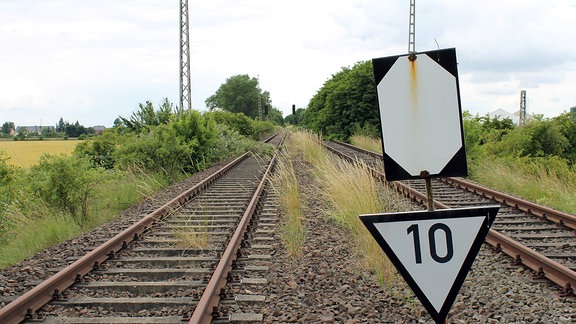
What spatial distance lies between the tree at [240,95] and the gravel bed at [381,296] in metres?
102

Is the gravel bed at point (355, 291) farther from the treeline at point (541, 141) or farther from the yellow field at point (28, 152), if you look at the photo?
the treeline at point (541, 141)

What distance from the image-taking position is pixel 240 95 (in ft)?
357

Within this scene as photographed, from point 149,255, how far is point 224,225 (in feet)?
5.86

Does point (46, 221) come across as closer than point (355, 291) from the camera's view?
No

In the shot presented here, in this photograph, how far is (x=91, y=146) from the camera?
64.4 ft

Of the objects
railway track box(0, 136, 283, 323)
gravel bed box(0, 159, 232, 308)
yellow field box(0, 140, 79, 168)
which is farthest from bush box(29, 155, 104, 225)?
railway track box(0, 136, 283, 323)

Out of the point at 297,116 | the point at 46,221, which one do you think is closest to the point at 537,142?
the point at 46,221

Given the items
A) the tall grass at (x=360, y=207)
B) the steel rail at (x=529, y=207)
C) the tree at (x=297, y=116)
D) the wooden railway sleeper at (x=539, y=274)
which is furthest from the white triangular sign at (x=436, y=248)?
the tree at (x=297, y=116)

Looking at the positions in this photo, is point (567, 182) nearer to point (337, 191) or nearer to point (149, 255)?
point (337, 191)

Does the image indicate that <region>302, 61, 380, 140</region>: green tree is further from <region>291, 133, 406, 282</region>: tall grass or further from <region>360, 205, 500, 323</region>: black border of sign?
<region>360, 205, 500, 323</region>: black border of sign

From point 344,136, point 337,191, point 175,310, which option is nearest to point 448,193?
point 337,191

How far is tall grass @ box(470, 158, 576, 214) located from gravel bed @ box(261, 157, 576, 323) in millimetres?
4927

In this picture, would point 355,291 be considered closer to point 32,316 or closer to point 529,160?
point 32,316

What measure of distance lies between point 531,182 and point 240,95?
326ft
